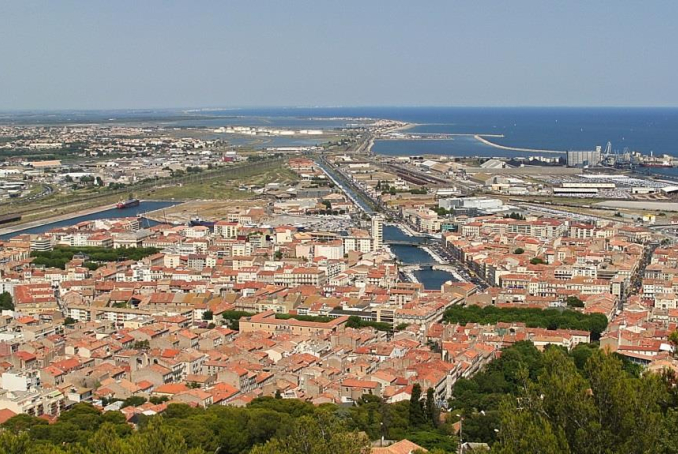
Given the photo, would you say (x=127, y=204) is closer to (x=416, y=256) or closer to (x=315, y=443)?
(x=416, y=256)

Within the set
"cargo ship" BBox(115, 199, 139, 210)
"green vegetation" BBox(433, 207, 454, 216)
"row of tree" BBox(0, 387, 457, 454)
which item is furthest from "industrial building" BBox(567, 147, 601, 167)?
"row of tree" BBox(0, 387, 457, 454)

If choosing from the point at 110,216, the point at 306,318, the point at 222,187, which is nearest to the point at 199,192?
the point at 222,187

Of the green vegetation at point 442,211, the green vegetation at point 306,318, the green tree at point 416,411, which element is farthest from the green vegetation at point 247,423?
the green vegetation at point 442,211

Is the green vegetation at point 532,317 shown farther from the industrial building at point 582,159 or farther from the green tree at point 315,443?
the industrial building at point 582,159

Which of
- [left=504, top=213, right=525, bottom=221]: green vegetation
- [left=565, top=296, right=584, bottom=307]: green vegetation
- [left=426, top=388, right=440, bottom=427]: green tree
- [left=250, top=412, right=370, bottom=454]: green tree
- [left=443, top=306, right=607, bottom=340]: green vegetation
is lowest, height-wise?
[left=504, top=213, right=525, bottom=221]: green vegetation

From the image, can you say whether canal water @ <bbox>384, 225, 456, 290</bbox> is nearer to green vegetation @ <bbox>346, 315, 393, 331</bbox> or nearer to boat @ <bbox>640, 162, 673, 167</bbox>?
green vegetation @ <bbox>346, 315, 393, 331</bbox>

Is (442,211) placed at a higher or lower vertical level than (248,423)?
lower
